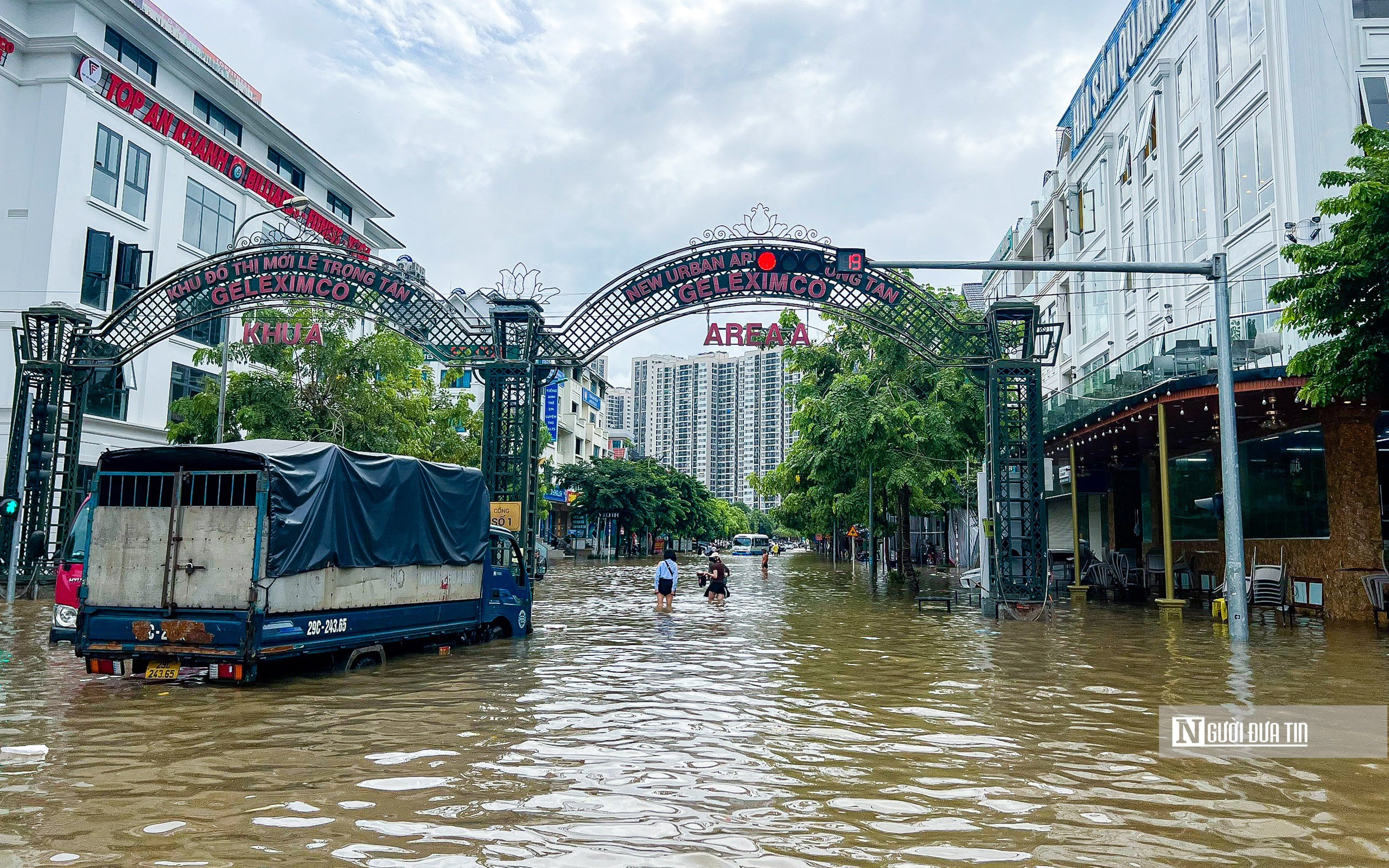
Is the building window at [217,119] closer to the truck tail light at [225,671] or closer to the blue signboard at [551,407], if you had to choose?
the blue signboard at [551,407]

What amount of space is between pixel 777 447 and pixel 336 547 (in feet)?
563

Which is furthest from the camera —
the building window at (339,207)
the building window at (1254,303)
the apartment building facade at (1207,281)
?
the building window at (339,207)

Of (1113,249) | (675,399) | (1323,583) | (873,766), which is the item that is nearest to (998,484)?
(1323,583)

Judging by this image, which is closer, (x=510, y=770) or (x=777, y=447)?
(x=510, y=770)

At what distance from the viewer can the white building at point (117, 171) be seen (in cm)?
3189

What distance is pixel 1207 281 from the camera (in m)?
29.1

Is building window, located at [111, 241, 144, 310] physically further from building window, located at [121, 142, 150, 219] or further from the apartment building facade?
the apartment building facade

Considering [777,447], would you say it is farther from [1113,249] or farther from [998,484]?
[998,484]

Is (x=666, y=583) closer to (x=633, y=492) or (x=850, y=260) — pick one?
(x=850, y=260)

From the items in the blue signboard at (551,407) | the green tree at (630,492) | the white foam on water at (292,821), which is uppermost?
the blue signboard at (551,407)

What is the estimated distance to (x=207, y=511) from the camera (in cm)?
1132

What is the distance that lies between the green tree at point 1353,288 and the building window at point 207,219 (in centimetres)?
3664

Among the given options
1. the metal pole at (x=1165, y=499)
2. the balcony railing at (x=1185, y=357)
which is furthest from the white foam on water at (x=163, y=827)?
the metal pole at (x=1165, y=499)

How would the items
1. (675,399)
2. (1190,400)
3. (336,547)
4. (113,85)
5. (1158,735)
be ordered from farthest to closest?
(675,399) → (113,85) → (1190,400) → (336,547) → (1158,735)
